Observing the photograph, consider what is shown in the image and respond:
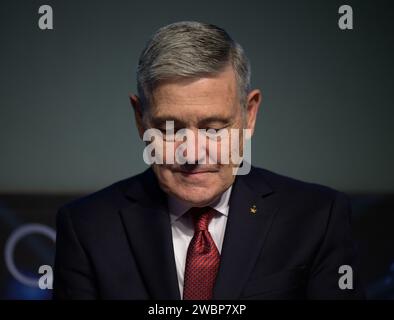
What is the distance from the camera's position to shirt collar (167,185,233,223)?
1626 millimetres

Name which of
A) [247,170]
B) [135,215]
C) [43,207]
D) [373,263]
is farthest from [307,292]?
[43,207]

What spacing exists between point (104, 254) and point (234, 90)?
0.54m

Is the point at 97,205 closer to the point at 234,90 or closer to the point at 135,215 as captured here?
the point at 135,215

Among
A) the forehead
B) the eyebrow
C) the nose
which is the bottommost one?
the nose

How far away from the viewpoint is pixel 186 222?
163 cm

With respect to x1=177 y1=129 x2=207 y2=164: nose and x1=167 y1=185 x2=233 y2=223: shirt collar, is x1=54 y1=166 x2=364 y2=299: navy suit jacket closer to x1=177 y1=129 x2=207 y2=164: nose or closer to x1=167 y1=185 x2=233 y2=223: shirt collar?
x1=167 y1=185 x2=233 y2=223: shirt collar

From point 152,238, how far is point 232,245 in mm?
206

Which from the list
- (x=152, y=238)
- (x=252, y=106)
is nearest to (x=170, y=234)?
(x=152, y=238)

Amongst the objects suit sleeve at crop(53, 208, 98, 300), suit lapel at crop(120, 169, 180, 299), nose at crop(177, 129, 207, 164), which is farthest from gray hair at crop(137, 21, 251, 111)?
suit sleeve at crop(53, 208, 98, 300)

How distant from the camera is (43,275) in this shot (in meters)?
2.00

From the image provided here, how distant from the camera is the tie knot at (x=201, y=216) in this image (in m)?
1.59

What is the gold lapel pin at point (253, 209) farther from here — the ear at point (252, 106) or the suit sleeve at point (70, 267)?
the suit sleeve at point (70, 267)

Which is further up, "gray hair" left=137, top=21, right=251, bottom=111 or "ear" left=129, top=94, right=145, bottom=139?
"gray hair" left=137, top=21, right=251, bottom=111
